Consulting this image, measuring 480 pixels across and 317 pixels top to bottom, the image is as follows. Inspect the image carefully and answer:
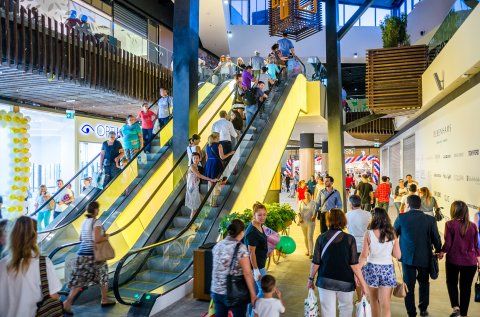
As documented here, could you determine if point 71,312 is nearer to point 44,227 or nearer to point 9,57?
point 44,227

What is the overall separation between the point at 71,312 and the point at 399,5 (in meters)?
31.5

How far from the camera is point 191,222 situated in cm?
691

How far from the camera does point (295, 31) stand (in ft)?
64.0

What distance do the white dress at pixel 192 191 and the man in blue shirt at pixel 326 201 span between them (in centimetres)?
234

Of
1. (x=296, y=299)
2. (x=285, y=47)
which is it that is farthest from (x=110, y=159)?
(x=285, y=47)

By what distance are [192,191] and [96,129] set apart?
817 cm

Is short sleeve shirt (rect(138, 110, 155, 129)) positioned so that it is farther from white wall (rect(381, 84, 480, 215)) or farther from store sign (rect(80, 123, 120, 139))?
white wall (rect(381, 84, 480, 215))

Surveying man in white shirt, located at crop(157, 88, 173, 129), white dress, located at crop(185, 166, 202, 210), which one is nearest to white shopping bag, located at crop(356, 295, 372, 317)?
white dress, located at crop(185, 166, 202, 210)

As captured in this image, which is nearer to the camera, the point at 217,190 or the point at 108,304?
the point at 108,304

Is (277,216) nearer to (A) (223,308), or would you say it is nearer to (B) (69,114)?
(A) (223,308)

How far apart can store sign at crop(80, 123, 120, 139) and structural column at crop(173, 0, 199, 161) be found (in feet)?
18.4

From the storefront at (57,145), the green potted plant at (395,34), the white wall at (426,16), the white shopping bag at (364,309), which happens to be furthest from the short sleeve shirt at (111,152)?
the white wall at (426,16)

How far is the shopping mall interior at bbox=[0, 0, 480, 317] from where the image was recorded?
5.69m

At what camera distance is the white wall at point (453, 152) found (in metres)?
8.24
